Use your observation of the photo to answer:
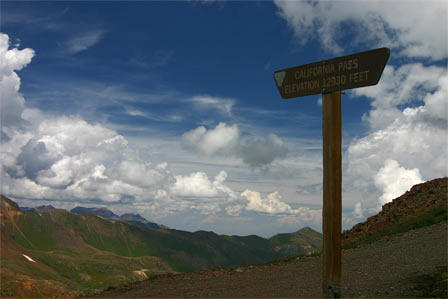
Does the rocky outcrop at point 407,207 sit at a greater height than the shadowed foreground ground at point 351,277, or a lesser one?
greater

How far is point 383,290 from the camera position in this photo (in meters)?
10.8

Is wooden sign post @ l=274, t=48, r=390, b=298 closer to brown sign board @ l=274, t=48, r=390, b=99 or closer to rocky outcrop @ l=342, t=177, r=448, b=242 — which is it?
brown sign board @ l=274, t=48, r=390, b=99

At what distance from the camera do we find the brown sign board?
569 centimetres

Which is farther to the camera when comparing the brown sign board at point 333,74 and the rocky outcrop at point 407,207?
the rocky outcrop at point 407,207

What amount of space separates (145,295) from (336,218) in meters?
12.5

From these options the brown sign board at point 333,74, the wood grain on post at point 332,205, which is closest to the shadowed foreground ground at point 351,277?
the wood grain on post at point 332,205

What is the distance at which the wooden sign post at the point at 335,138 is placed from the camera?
5.72 meters

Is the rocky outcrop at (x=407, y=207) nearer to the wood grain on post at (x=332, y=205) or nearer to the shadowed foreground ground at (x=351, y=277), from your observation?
the shadowed foreground ground at (x=351, y=277)

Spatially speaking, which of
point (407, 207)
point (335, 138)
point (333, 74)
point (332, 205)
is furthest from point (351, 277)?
point (407, 207)

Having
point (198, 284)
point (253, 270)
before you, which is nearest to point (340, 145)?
point (198, 284)

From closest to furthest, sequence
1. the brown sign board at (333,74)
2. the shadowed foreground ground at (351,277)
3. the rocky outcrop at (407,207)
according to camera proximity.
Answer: the brown sign board at (333,74), the shadowed foreground ground at (351,277), the rocky outcrop at (407,207)

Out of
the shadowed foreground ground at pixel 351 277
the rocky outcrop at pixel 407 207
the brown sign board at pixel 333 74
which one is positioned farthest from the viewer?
the rocky outcrop at pixel 407 207

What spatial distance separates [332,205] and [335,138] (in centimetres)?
108

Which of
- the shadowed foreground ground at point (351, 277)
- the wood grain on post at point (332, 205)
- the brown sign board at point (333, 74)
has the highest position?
the brown sign board at point (333, 74)
